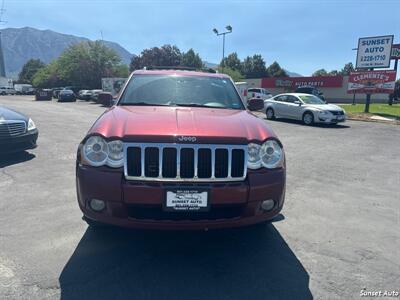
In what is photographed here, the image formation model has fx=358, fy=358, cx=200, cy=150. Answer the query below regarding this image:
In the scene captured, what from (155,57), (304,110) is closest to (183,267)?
(304,110)

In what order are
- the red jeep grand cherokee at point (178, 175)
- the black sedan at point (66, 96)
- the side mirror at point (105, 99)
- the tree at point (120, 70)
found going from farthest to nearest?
the tree at point (120, 70) → the black sedan at point (66, 96) → the side mirror at point (105, 99) → the red jeep grand cherokee at point (178, 175)

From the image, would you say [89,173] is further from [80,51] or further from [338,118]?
[80,51]

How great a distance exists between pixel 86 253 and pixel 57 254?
0.93 ft

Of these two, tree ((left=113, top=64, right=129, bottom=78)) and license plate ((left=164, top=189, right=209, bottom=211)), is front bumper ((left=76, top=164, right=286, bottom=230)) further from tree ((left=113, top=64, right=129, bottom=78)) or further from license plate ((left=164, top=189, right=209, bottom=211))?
tree ((left=113, top=64, right=129, bottom=78))

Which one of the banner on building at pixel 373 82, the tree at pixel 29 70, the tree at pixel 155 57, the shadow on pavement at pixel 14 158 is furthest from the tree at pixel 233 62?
the shadow on pavement at pixel 14 158

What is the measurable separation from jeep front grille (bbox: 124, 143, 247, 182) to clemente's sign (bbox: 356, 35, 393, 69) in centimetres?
2451

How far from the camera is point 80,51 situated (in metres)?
56.8

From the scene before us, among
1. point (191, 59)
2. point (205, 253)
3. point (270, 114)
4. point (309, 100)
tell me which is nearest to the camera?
point (205, 253)

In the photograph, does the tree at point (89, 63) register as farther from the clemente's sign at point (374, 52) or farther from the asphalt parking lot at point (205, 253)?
the asphalt parking lot at point (205, 253)

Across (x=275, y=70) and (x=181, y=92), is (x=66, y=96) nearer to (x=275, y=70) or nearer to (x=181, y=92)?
(x=181, y=92)

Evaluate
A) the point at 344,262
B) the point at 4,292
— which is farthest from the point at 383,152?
the point at 4,292

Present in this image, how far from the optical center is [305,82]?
51.8 meters

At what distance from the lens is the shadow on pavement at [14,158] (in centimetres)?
743

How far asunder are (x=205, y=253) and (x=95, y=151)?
1499mm
